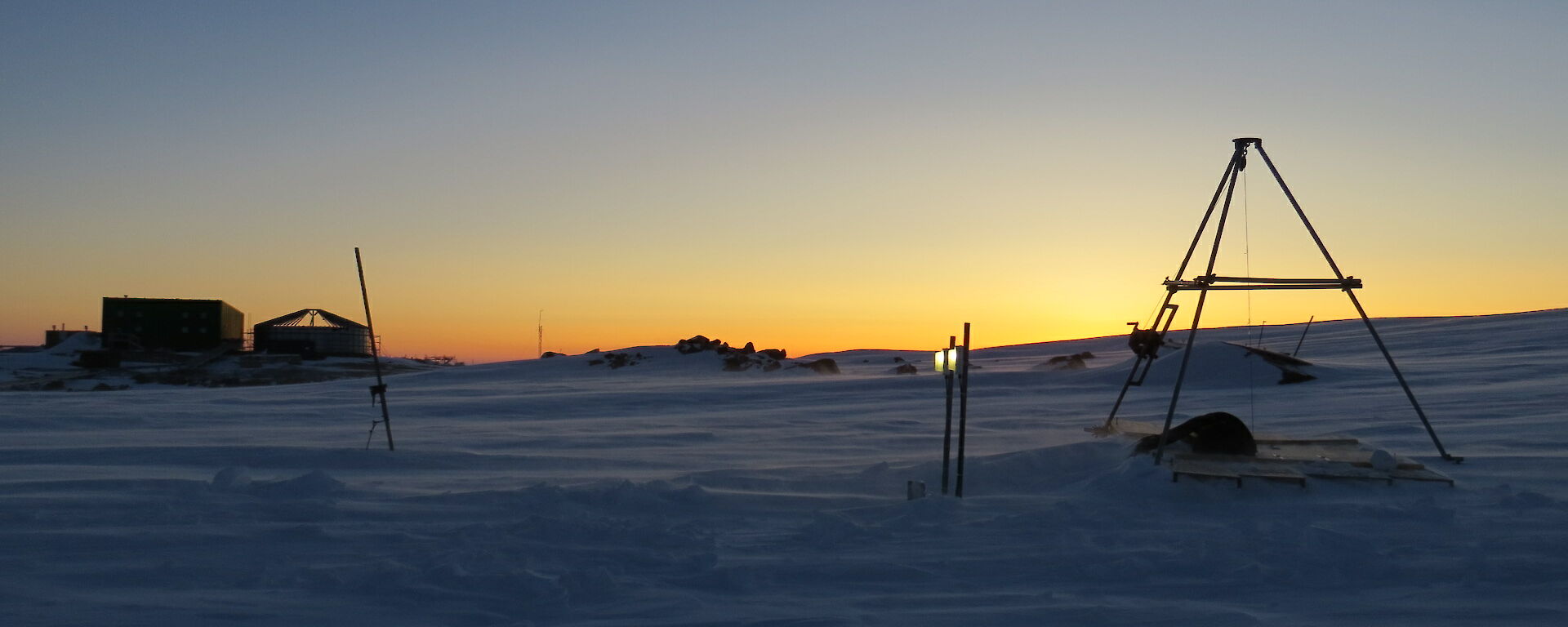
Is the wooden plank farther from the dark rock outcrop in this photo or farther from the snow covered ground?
the dark rock outcrop

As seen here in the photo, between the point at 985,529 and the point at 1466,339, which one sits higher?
the point at 1466,339

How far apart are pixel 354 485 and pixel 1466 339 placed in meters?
32.6

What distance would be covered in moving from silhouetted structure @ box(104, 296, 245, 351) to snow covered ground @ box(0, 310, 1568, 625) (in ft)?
128

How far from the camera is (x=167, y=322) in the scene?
53.2 m

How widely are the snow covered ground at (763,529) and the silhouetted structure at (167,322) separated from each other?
39045mm

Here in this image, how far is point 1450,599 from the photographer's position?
21.2ft

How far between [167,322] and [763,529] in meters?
52.9

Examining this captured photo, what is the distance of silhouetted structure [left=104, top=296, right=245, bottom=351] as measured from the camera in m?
52.5

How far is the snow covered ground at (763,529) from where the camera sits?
6523 mm

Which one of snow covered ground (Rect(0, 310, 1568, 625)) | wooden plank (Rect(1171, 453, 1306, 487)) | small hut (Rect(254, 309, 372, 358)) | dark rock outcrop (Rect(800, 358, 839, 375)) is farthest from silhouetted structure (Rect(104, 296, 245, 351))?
wooden plank (Rect(1171, 453, 1306, 487))

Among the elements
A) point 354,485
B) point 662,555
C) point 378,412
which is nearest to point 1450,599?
point 662,555

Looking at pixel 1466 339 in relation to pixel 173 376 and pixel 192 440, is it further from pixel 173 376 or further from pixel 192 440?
pixel 173 376

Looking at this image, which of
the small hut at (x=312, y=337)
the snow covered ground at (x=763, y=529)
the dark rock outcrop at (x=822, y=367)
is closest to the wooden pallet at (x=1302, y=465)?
the snow covered ground at (x=763, y=529)

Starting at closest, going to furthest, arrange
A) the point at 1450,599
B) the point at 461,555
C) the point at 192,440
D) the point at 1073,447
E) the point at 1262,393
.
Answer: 1. the point at 1450,599
2. the point at 461,555
3. the point at 1073,447
4. the point at 192,440
5. the point at 1262,393
